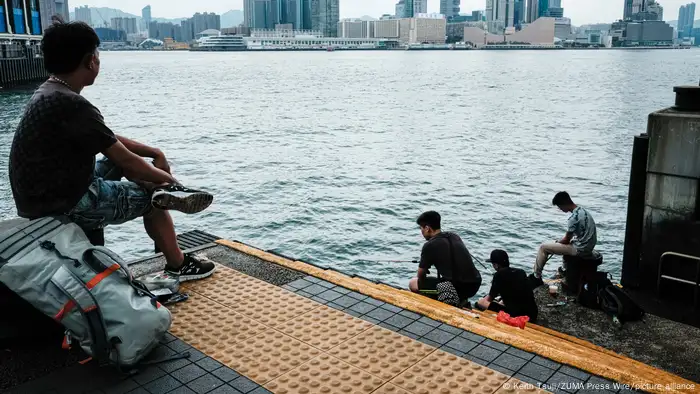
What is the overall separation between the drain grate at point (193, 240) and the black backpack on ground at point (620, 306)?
496 centimetres

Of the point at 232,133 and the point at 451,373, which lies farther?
the point at 232,133

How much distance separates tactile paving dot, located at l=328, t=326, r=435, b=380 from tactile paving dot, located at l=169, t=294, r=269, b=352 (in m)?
0.80

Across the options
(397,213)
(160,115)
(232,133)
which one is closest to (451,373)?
(397,213)

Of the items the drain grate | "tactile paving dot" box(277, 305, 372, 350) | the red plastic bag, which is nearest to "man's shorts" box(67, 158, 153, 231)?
"tactile paving dot" box(277, 305, 372, 350)

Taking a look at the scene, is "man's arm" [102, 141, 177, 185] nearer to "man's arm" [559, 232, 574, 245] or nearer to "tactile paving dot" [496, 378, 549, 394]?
"tactile paving dot" [496, 378, 549, 394]

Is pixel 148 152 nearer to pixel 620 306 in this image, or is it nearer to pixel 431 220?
pixel 431 220

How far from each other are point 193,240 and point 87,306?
3.50 meters

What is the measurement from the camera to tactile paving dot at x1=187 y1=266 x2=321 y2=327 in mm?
5620

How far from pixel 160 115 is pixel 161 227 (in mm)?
46878

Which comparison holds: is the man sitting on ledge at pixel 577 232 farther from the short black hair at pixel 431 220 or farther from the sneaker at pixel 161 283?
the sneaker at pixel 161 283

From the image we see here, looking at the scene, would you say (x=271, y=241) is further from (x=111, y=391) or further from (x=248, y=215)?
(x=111, y=391)

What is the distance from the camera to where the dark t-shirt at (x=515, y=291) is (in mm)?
8281

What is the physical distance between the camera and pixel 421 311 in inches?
222

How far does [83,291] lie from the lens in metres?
4.39
